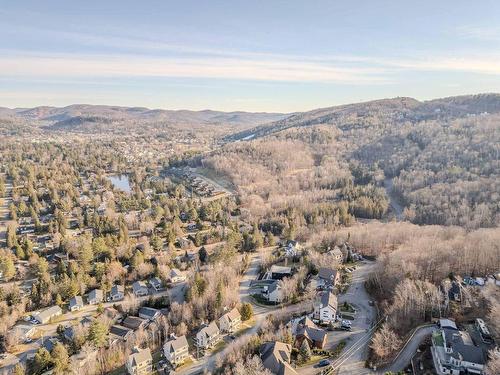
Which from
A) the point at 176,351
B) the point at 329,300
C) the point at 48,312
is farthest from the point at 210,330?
the point at 48,312

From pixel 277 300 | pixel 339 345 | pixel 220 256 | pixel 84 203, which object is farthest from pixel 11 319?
pixel 84 203

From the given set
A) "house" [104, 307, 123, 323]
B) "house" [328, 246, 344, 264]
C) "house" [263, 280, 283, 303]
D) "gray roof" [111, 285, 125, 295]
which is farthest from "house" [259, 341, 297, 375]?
"gray roof" [111, 285, 125, 295]

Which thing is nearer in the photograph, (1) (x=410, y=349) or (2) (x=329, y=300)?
(1) (x=410, y=349)

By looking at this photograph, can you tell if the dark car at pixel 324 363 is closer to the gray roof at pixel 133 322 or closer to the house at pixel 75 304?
the gray roof at pixel 133 322

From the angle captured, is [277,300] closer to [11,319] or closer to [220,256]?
[220,256]

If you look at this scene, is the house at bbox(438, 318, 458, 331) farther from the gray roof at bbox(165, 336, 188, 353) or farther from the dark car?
the gray roof at bbox(165, 336, 188, 353)

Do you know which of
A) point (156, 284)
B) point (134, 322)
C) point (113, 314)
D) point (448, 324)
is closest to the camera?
point (448, 324)

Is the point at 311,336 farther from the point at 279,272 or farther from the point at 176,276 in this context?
the point at 176,276
